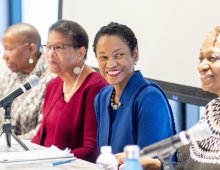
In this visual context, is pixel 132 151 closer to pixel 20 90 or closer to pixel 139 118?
pixel 139 118

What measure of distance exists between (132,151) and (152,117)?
797mm

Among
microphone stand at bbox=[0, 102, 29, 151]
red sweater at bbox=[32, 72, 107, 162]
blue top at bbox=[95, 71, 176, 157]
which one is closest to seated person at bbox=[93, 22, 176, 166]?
blue top at bbox=[95, 71, 176, 157]

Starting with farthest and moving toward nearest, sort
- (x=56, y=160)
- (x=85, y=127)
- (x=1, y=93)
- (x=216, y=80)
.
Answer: (x=1, y=93) → (x=85, y=127) → (x=56, y=160) → (x=216, y=80)

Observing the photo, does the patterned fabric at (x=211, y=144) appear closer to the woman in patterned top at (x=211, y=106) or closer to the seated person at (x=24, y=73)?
the woman in patterned top at (x=211, y=106)

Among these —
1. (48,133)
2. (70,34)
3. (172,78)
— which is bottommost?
(48,133)

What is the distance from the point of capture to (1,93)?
3537mm

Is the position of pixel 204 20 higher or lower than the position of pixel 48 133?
higher

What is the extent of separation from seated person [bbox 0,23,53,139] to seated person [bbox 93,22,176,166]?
82cm

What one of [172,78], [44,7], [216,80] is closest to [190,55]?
[172,78]

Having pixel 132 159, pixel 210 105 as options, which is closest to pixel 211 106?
pixel 210 105

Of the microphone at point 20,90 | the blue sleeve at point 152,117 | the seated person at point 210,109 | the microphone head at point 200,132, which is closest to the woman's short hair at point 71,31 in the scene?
the microphone at point 20,90

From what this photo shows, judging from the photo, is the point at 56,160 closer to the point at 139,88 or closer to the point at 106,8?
the point at 139,88

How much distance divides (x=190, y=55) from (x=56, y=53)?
76 cm

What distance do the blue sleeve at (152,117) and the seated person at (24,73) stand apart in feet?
3.47
